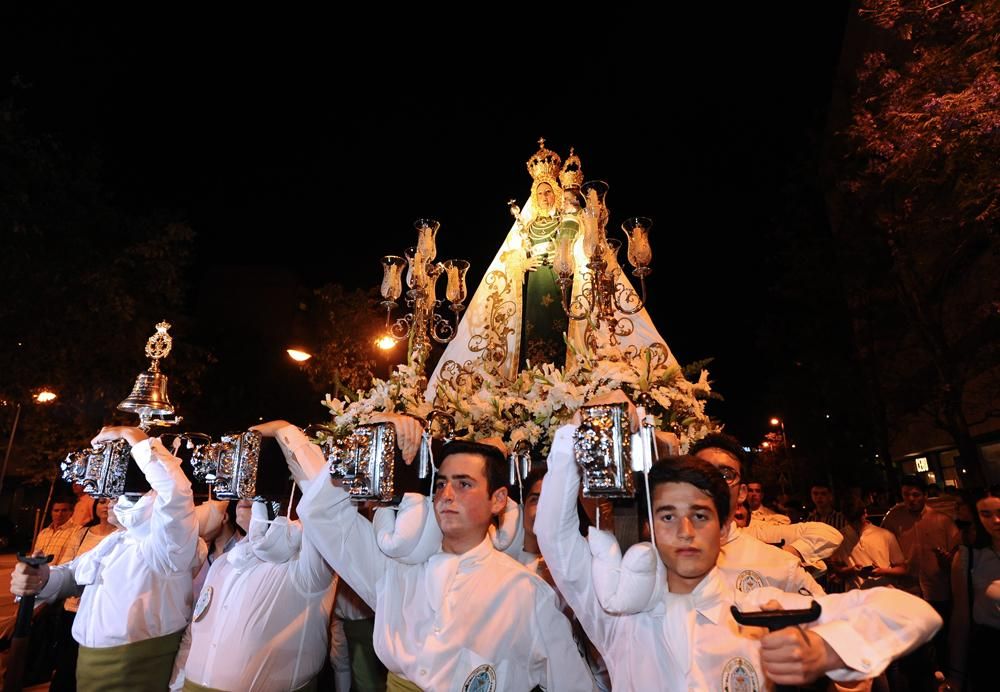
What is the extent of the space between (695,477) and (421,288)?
4143 mm

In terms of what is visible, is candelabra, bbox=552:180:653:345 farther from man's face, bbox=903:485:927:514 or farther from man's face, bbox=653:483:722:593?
man's face, bbox=903:485:927:514

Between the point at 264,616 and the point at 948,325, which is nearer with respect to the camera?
the point at 264,616

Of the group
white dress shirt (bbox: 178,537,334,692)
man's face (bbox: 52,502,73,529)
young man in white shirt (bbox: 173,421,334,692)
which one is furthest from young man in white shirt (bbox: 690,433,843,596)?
man's face (bbox: 52,502,73,529)

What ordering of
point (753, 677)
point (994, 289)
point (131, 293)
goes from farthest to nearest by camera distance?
point (994, 289)
point (131, 293)
point (753, 677)

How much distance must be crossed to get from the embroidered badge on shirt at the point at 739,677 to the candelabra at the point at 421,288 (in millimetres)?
3965

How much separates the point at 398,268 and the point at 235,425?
12790 mm

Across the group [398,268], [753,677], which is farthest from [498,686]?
[398,268]

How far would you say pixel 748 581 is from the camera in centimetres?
258

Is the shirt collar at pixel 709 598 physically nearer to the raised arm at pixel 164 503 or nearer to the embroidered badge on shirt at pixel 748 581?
the embroidered badge on shirt at pixel 748 581

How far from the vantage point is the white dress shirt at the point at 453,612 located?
7.91 feet

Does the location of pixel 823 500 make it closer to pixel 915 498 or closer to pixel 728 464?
pixel 915 498

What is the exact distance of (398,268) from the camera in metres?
5.93

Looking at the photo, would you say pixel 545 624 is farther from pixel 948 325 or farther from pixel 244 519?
pixel 948 325

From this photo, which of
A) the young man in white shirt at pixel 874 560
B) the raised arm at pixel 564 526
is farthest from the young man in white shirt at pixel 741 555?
the young man in white shirt at pixel 874 560
